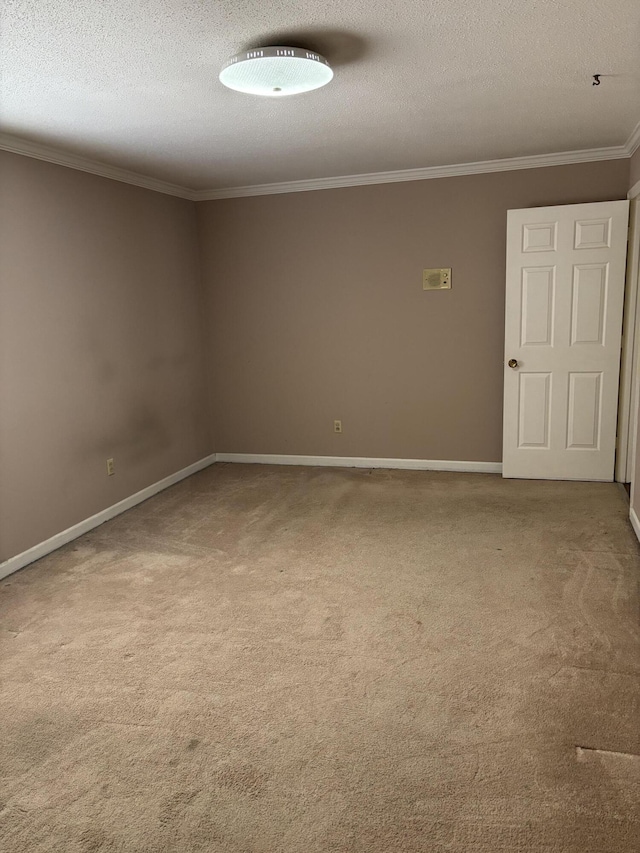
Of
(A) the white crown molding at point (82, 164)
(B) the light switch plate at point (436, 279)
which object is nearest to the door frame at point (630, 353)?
(B) the light switch plate at point (436, 279)

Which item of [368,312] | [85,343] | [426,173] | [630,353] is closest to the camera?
[85,343]

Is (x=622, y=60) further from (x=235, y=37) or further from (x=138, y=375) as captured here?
(x=138, y=375)

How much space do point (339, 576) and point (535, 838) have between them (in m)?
1.80

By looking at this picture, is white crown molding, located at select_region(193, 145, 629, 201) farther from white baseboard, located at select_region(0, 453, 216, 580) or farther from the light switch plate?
white baseboard, located at select_region(0, 453, 216, 580)

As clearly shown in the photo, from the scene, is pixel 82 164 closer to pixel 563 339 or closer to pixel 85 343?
pixel 85 343

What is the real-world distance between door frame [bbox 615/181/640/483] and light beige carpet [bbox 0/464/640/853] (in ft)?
2.11

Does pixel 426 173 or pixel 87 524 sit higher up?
pixel 426 173

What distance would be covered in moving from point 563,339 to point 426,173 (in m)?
1.68

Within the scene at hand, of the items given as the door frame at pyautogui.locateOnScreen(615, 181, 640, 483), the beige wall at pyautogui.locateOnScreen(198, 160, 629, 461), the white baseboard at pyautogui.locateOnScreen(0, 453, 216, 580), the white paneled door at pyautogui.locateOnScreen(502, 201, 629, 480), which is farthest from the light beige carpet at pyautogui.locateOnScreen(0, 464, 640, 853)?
the beige wall at pyautogui.locateOnScreen(198, 160, 629, 461)

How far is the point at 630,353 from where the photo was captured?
4648 millimetres

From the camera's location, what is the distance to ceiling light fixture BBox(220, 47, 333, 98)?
244 cm

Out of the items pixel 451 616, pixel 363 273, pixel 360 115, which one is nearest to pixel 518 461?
pixel 363 273

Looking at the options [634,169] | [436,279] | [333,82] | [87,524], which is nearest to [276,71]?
[333,82]

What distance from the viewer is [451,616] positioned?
2.96m
